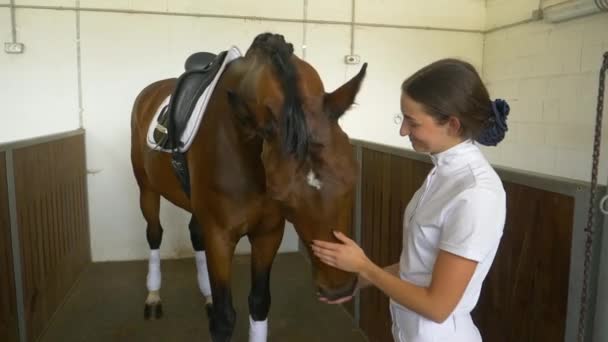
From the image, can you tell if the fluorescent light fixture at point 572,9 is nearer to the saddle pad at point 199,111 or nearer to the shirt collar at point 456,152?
the saddle pad at point 199,111

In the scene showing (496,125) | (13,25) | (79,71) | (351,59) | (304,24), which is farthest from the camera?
(351,59)

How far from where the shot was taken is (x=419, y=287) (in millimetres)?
906

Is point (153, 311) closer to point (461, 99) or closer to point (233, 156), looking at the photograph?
point (233, 156)

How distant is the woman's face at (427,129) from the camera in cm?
94

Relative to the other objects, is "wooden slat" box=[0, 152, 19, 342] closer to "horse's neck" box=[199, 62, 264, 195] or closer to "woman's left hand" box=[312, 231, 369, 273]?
"horse's neck" box=[199, 62, 264, 195]

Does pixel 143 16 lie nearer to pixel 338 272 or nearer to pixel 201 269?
pixel 201 269

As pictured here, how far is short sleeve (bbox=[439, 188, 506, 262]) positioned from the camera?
83 cm

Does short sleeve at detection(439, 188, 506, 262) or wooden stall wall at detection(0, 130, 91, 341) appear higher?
short sleeve at detection(439, 188, 506, 262)

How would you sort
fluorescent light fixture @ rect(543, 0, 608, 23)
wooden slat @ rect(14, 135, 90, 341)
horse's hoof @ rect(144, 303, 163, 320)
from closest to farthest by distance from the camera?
wooden slat @ rect(14, 135, 90, 341), horse's hoof @ rect(144, 303, 163, 320), fluorescent light fixture @ rect(543, 0, 608, 23)

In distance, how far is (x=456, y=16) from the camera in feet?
13.2

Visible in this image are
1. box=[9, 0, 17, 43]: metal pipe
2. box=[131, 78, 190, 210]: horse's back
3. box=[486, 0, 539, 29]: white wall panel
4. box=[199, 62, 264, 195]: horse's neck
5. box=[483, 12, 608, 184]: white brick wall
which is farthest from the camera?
box=[486, 0, 539, 29]: white wall panel

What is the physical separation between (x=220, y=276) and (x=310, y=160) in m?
0.87

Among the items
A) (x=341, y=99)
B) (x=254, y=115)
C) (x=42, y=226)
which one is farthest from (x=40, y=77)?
(x=341, y=99)

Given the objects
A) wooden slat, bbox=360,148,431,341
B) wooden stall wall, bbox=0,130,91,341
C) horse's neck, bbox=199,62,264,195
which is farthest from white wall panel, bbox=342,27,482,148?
horse's neck, bbox=199,62,264,195
